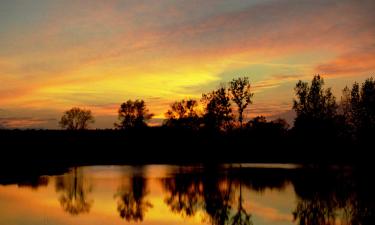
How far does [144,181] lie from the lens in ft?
155

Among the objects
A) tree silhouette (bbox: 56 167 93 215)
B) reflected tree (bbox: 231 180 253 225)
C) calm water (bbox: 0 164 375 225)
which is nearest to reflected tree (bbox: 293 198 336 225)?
calm water (bbox: 0 164 375 225)

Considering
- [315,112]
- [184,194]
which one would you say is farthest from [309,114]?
[184,194]

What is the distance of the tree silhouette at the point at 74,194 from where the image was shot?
30688mm

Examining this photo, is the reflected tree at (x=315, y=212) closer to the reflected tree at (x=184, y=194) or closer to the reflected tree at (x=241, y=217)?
the reflected tree at (x=241, y=217)

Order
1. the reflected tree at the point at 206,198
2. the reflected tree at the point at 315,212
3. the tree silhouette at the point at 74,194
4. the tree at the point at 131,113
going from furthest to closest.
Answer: the tree at the point at 131,113, the tree silhouette at the point at 74,194, the reflected tree at the point at 206,198, the reflected tree at the point at 315,212

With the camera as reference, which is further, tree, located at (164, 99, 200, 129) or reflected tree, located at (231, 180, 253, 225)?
tree, located at (164, 99, 200, 129)

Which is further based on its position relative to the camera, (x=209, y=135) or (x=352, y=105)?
(x=209, y=135)

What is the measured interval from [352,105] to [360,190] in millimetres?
54303

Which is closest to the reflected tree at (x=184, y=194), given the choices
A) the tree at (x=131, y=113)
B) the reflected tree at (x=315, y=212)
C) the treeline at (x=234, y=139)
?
the reflected tree at (x=315, y=212)

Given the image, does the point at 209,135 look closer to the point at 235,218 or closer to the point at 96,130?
the point at 96,130

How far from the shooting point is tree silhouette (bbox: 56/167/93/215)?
30.7 m

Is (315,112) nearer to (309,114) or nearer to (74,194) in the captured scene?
(309,114)

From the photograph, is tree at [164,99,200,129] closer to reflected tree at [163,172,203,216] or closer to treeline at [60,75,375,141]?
treeline at [60,75,375,141]

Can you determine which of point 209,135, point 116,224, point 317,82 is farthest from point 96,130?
point 116,224
